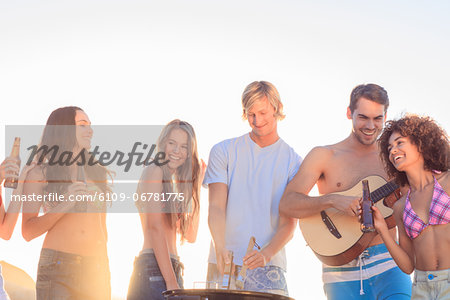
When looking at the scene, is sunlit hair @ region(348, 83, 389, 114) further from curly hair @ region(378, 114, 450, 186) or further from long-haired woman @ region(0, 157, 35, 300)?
long-haired woman @ region(0, 157, 35, 300)

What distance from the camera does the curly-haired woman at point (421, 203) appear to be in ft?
13.3

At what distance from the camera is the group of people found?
4.35m

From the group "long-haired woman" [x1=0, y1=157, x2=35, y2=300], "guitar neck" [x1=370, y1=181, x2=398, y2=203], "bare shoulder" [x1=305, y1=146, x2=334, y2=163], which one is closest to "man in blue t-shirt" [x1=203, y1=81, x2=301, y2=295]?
"bare shoulder" [x1=305, y1=146, x2=334, y2=163]

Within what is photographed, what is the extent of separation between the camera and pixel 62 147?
5031 mm

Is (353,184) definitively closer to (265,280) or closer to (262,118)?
(262,118)

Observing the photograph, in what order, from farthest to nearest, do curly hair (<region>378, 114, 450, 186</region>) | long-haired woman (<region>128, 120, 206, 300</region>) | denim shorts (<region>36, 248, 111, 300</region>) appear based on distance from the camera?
long-haired woman (<region>128, 120, 206, 300</region>) < denim shorts (<region>36, 248, 111, 300</region>) < curly hair (<region>378, 114, 450, 186</region>)

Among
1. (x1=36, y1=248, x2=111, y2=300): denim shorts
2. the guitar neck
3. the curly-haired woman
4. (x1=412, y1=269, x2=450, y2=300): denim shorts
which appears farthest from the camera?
the guitar neck

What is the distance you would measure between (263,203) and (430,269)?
1.53m

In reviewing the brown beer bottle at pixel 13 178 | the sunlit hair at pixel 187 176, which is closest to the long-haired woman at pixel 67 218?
the brown beer bottle at pixel 13 178

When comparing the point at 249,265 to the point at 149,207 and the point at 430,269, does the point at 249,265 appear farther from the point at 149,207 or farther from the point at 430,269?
the point at 430,269

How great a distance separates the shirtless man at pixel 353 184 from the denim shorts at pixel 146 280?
44.4 inches

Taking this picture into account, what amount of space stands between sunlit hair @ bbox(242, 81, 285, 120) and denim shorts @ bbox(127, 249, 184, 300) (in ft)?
4.75

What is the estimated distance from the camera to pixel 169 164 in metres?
5.27

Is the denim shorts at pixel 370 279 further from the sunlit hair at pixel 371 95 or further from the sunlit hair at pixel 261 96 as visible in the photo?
the sunlit hair at pixel 261 96
